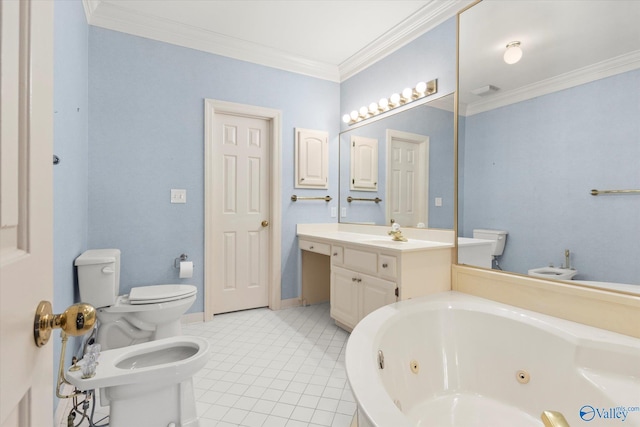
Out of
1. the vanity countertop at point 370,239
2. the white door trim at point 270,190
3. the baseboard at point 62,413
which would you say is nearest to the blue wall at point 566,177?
the vanity countertop at point 370,239

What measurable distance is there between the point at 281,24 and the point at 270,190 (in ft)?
4.79

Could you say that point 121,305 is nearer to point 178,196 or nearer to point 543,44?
point 178,196

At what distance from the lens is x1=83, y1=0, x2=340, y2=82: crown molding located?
2379 millimetres

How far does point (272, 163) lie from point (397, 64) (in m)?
1.46

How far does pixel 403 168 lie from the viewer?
8.56 feet

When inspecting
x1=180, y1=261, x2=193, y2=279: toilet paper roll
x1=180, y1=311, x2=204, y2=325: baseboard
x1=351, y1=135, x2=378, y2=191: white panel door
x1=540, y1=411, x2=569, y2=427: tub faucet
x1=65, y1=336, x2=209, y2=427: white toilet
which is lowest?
x1=180, y1=311, x2=204, y2=325: baseboard

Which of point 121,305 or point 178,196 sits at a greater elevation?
point 178,196

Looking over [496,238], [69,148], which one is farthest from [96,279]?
[496,238]

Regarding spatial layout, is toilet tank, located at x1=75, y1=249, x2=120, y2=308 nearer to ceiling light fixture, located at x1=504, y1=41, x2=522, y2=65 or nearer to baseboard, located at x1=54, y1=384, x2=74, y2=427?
baseboard, located at x1=54, y1=384, x2=74, y2=427

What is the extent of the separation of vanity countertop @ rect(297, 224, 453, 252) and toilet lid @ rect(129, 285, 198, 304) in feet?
3.86

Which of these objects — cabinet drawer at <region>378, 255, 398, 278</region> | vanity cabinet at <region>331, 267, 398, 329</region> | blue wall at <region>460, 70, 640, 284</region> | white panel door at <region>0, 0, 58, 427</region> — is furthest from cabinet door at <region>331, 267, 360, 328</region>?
white panel door at <region>0, 0, 58, 427</region>

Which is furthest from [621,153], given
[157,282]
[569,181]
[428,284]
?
[157,282]

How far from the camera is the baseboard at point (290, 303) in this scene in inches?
124

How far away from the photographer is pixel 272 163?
10.1 feet
